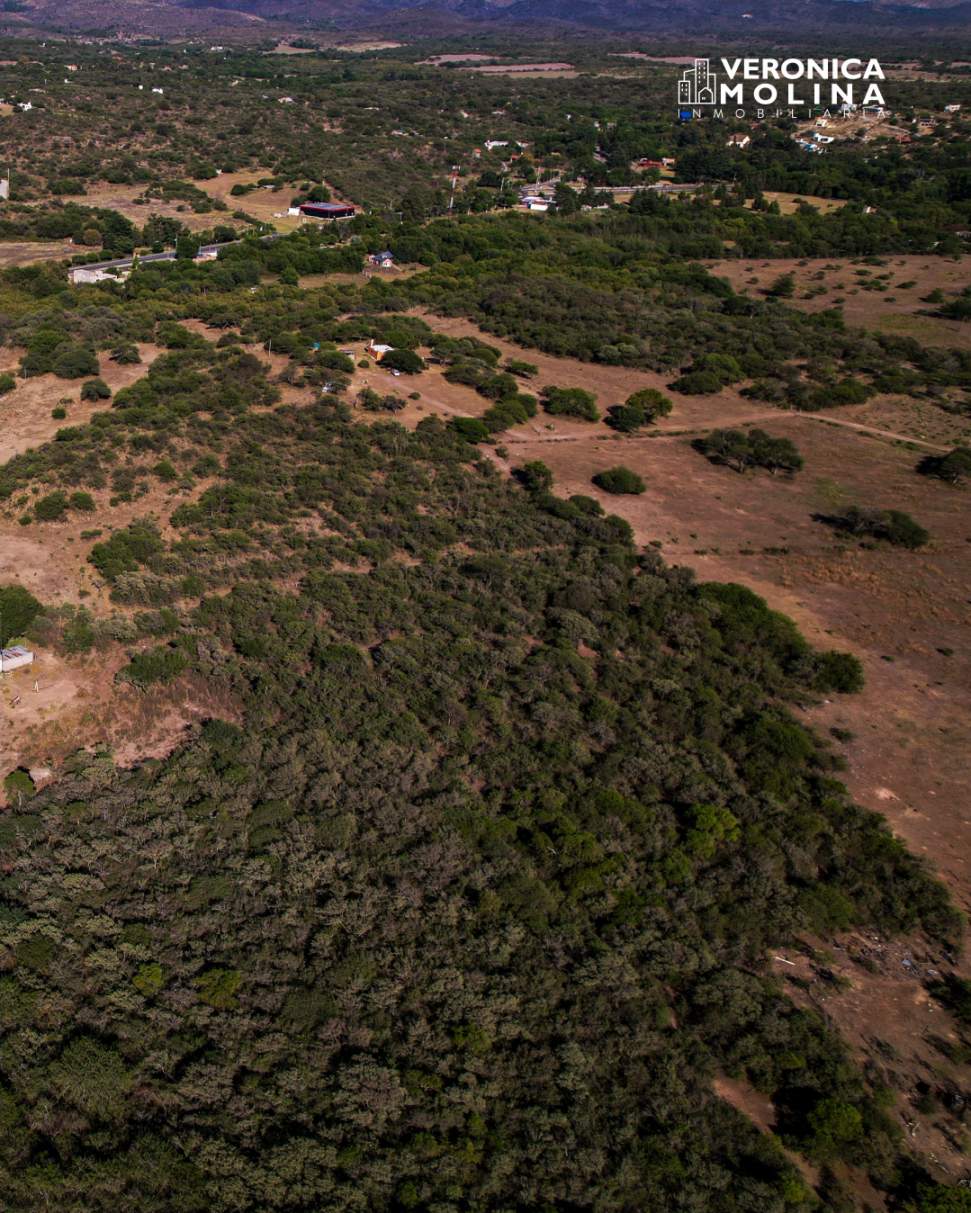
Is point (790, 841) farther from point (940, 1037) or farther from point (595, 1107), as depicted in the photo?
point (595, 1107)

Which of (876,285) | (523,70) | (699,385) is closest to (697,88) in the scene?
(523,70)

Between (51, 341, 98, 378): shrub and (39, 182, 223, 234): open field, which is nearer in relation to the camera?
(51, 341, 98, 378): shrub

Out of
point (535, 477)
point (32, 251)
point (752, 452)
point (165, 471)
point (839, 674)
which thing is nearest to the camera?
point (839, 674)

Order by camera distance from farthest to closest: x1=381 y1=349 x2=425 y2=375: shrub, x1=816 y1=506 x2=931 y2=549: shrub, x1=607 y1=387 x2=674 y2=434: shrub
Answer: x1=381 y1=349 x2=425 y2=375: shrub → x1=607 y1=387 x2=674 y2=434: shrub → x1=816 y1=506 x2=931 y2=549: shrub

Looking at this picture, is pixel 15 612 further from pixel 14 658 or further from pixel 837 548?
pixel 837 548

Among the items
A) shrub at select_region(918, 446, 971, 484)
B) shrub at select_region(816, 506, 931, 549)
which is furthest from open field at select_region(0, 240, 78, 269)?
shrub at select_region(918, 446, 971, 484)

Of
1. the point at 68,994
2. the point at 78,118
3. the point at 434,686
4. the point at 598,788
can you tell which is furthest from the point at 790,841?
the point at 78,118

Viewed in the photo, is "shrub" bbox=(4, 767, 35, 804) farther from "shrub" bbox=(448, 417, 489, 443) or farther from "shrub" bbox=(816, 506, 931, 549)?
"shrub" bbox=(816, 506, 931, 549)
